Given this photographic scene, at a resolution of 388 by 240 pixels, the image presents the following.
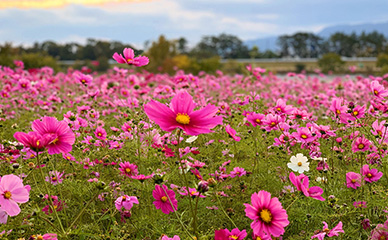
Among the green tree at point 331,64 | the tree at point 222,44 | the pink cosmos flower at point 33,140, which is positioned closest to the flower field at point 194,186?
the pink cosmos flower at point 33,140

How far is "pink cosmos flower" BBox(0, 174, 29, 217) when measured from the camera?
1119 mm

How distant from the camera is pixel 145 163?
235 cm

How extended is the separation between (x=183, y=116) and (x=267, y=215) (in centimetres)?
40

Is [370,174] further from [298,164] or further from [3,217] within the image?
[3,217]

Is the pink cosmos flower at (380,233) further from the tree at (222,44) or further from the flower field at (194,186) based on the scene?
the tree at (222,44)

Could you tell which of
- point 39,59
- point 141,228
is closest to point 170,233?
point 141,228

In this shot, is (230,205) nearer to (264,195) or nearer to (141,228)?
(141,228)

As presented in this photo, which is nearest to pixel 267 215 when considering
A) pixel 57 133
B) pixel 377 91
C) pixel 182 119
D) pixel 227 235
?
pixel 227 235

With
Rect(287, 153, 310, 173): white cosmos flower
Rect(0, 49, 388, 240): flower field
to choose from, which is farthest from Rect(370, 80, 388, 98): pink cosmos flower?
Rect(287, 153, 310, 173): white cosmos flower

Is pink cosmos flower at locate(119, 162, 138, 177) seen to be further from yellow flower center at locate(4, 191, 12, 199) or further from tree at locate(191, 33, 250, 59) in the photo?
tree at locate(191, 33, 250, 59)

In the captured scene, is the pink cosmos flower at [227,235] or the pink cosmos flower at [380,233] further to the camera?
the pink cosmos flower at [380,233]

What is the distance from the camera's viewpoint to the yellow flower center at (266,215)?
1124mm

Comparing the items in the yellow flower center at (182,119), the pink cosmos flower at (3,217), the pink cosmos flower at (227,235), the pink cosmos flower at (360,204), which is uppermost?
the yellow flower center at (182,119)

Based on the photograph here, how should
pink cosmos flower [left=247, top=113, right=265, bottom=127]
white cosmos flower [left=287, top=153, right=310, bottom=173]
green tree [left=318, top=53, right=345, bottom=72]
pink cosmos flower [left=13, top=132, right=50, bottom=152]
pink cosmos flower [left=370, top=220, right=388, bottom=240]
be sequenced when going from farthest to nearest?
1. green tree [left=318, top=53, right=345, bottom=72]
2. pink cosmos flower [left=247, top=113, right=265, bottom=127]
3. white cosmos flower [left=287, top=153, right=310, bottom=173]
4. pink cosmos flower [left=370, top=220, right=388, bottom=240]
5. pink cosmos flower [left=13, top=132, right=50, bottom=152]
